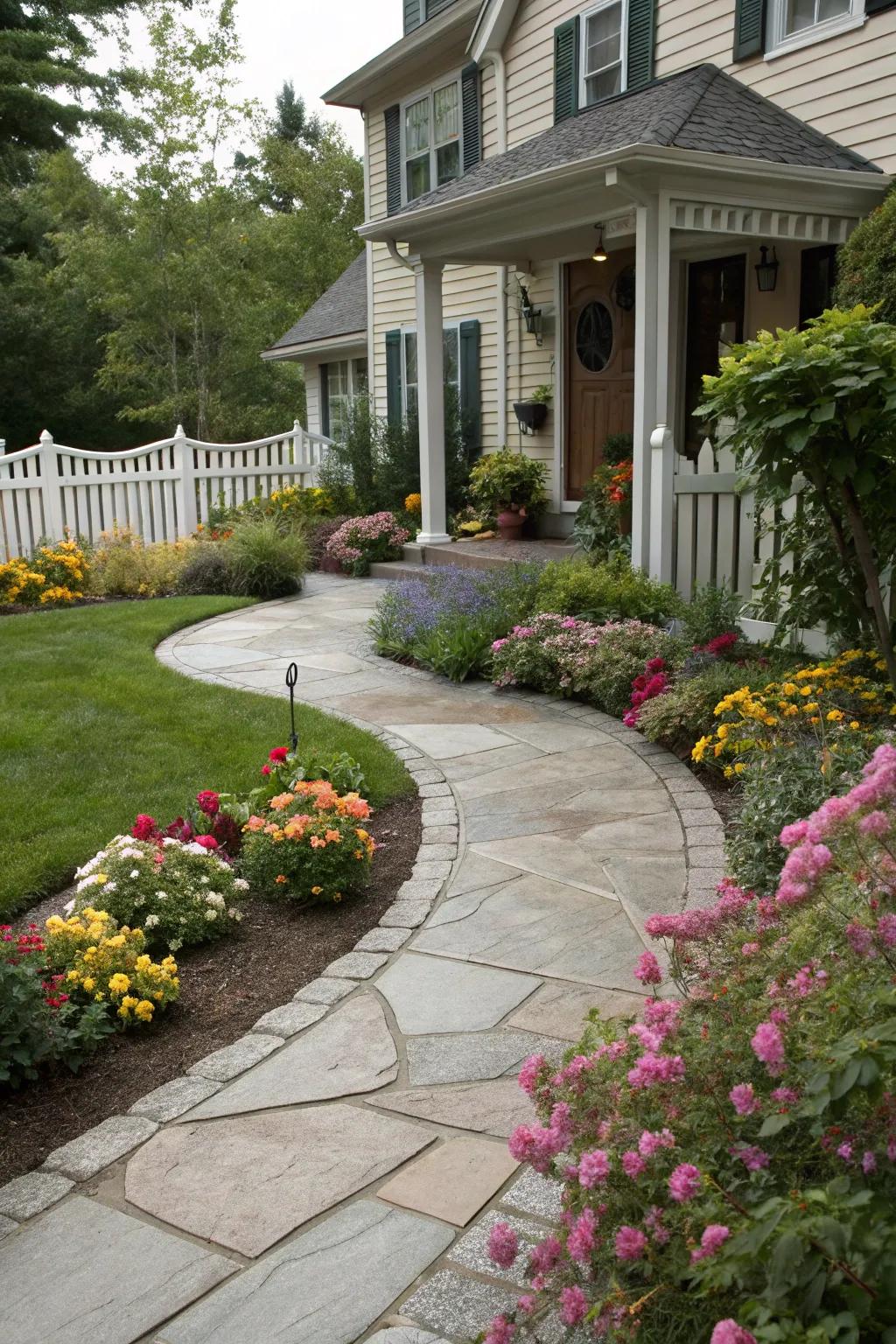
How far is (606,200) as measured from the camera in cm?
822

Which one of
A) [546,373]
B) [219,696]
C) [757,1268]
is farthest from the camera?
[546,373]

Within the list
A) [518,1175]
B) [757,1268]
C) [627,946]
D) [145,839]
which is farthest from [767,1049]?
[145,839]

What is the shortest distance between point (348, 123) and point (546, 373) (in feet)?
110

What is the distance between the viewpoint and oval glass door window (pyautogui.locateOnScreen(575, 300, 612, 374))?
11.2 meters

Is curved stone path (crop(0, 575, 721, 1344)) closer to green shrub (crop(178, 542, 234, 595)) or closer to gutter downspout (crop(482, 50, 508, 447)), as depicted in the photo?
green shrub (crop(178, 542, 234, 595))

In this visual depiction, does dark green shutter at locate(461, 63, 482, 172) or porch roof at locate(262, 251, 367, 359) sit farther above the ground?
dark green shutter at locate(461, 63, 482, 172)

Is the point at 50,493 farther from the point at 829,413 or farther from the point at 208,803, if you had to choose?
the point at 829,413

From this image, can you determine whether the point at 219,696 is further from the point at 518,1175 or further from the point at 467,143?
the point at 467,143

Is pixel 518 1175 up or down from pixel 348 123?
down

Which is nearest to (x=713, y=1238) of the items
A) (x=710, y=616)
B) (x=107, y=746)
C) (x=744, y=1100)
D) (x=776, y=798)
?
(x=744, y=1100)

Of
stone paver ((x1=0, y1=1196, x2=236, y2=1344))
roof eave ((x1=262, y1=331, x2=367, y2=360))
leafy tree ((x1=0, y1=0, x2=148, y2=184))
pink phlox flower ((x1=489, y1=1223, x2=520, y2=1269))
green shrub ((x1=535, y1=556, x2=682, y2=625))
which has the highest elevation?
leafy tree ((x1=0, y1=0, x2=148, y2=184))

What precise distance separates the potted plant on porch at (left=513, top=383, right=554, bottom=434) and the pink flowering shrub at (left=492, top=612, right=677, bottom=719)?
552 centimetres

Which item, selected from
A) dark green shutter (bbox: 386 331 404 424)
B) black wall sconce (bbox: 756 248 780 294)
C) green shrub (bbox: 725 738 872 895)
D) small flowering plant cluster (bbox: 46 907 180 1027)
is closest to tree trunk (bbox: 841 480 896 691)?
green shrub (bbox: 725 738 872 895)

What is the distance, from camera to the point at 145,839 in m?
3.91
